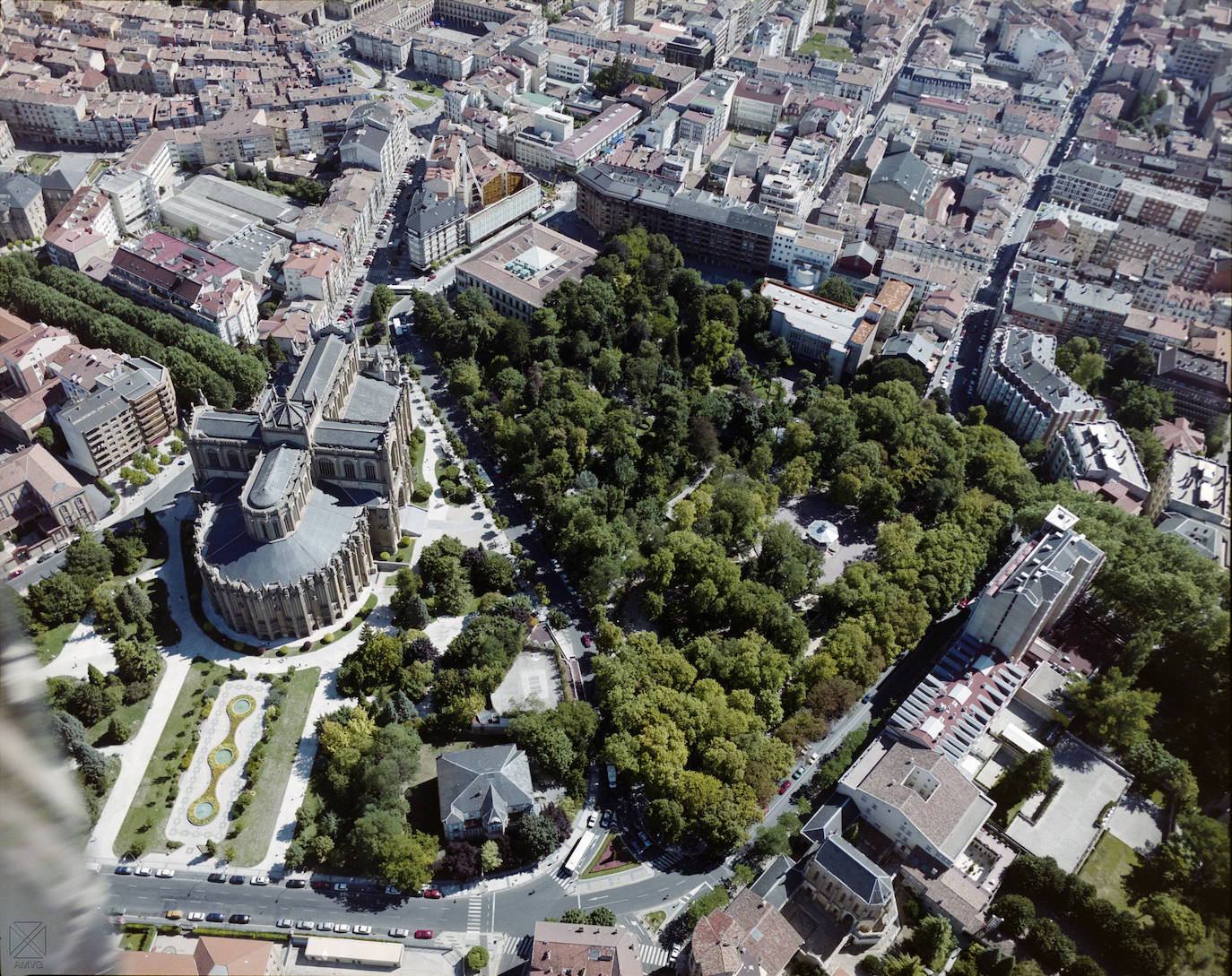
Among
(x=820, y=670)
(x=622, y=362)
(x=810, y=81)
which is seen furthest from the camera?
(x=810, y=81)

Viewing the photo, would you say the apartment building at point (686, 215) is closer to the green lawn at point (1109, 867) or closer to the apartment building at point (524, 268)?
the apartment building at point (524, 268)

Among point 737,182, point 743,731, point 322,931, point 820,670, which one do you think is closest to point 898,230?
point 737,182

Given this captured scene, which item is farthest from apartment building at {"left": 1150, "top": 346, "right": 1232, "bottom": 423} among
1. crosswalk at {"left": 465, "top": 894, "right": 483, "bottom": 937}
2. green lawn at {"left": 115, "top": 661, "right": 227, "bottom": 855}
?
green lawn at {"left": 115, "top": 661, "right": 227, "bottom": 855}

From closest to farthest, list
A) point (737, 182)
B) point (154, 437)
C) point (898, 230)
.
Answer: point (154, 437) < point (898, 230) < point (737, 182)

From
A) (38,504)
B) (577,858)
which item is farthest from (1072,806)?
(38,504)

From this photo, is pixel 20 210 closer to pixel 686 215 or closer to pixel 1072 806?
pixel 686 215

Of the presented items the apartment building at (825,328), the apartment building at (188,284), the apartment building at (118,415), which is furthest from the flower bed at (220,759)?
the apartment building at (825,328)

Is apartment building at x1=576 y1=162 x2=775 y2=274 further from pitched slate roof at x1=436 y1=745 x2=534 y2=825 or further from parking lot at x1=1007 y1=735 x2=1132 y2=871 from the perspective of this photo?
pitched slate roof at x1=436 y1=745 x2=534 y2=825

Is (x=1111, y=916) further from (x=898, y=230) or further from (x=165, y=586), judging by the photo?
(x=898, y=230)
